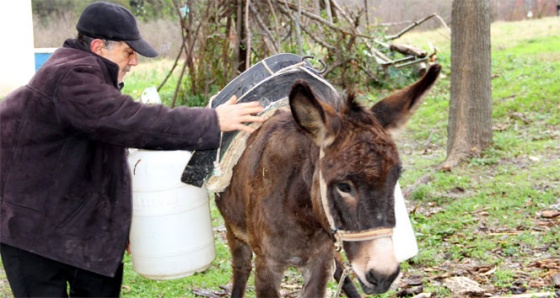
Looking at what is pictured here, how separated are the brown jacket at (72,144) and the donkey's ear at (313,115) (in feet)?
1.29

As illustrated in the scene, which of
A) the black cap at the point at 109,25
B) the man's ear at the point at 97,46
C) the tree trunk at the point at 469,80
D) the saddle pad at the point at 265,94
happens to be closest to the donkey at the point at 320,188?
the saddle pad at the point at 265,94

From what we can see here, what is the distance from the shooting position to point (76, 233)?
3016 mm

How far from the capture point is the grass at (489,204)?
490cm

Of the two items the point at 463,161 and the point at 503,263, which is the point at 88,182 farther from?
the point at 463,161

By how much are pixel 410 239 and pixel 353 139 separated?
748 millimetres

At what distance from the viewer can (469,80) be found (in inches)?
302

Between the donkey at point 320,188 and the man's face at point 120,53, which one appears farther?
the man's face at point 120,53

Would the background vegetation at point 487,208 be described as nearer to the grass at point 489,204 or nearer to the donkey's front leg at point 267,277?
the grass at point 489,204

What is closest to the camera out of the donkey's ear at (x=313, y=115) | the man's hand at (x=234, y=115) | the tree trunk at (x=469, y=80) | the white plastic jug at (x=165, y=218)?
the donkey's ear at (x=313, y=115)

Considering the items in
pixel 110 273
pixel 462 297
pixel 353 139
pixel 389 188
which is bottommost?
pixel 462 297

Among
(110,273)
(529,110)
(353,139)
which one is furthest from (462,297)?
(529,110)

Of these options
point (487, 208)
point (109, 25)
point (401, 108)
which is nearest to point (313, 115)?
point (401, 108)

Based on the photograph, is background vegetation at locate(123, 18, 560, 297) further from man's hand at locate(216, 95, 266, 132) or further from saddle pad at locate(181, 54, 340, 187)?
man's hand at locate(216, 95, 266, 132)

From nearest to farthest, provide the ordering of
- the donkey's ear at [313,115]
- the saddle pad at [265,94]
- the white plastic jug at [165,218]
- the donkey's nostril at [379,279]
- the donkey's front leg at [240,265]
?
the donkey's nostril at [379,279]
the donkey's ear at [313,115]
the saddle pad at [265,94]
the white plastic jug at [165,218]
the donkey's front leg at [240,265]
